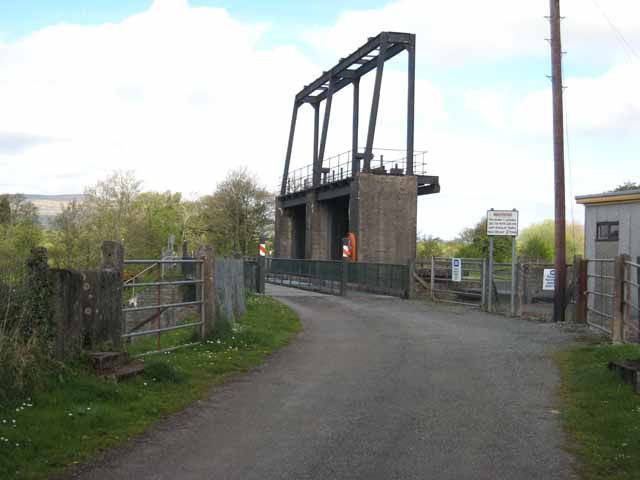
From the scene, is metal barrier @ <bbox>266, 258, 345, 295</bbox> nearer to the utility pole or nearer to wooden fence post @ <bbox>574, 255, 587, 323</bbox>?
the utility pole

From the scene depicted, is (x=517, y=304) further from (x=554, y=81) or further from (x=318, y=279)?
(x=318, y=279)

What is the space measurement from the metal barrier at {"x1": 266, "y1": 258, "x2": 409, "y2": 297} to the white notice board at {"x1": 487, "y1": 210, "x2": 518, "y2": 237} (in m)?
7.45

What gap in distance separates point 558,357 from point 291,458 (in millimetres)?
8058

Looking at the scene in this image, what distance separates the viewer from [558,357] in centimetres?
1341

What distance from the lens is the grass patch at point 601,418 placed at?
652cm

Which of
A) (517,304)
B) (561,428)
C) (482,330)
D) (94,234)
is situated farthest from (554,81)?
(94,234)

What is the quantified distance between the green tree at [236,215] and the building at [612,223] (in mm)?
44375

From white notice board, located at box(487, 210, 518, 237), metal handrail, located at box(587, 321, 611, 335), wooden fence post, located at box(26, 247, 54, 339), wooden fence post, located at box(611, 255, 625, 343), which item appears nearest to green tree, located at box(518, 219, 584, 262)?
white notice board, located at box(487, 210, 518, 237)

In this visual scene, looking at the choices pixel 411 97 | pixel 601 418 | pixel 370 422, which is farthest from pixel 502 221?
pixel 411 97

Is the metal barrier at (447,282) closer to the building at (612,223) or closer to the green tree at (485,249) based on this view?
the building at (612,223)

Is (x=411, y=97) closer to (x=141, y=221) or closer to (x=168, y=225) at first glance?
(x=141, y=221)

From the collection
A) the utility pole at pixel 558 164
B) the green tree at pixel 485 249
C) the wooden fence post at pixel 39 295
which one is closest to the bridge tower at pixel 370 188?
the green tree at pixel 485 249

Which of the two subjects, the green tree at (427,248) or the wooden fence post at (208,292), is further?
the green tree at (427,248)

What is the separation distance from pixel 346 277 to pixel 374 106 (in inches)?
569
